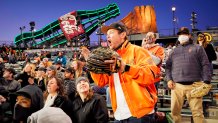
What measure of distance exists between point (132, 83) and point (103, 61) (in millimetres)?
451

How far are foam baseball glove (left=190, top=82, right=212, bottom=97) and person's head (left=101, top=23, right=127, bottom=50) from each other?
2.32 m

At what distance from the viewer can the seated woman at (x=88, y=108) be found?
4.27 metres

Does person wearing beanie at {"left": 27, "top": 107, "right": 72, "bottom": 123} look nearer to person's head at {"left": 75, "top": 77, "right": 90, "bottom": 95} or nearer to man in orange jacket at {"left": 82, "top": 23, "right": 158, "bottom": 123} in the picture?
man in orange jacket at {"left": 82, "top": 23, "right": 158, "bottom": 123}

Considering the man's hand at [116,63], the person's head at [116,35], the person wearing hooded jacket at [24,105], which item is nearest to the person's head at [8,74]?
the person wearing hooded jacket at [24,105]

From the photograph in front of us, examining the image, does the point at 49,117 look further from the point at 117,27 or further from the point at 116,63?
the point at 117,27

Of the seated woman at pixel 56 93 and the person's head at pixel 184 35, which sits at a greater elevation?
the person's head at pixel 184 35

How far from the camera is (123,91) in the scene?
2.64m

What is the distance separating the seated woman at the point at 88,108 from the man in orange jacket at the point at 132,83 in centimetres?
156

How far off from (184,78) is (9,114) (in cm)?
354

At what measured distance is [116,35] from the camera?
2639mm

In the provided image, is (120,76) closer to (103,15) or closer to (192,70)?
(192,70)

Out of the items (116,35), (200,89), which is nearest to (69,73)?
(200,89)

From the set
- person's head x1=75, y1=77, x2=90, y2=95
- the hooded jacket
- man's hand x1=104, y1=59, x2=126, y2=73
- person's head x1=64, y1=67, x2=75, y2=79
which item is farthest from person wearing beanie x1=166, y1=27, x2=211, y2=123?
man's hand x1=104, y1=59, x2=126, y2=73

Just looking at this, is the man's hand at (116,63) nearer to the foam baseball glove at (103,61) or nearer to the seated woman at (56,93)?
the foam baseball glove at (103,61)
